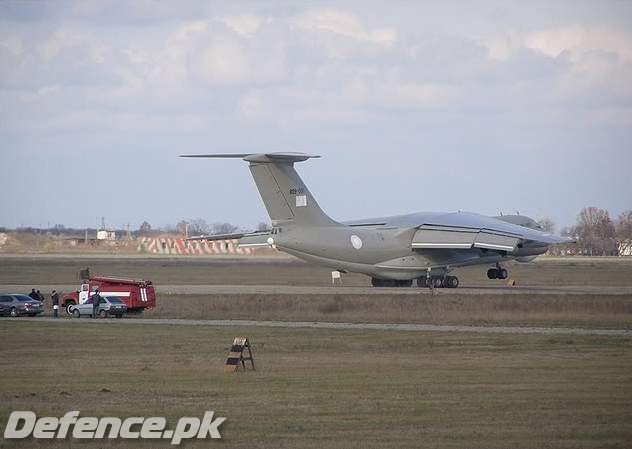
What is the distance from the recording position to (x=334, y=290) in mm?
63719

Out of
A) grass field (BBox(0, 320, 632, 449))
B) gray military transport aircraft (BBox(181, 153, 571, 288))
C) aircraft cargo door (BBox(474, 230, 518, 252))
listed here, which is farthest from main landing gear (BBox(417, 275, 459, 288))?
grass field (BBox(0, 320, 632, 449))

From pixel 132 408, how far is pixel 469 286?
48.1 meters

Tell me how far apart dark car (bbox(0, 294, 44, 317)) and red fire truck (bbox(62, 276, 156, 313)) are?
4.55 feet

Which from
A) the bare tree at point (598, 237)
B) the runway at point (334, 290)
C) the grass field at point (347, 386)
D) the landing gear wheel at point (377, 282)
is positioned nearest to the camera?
the grass field at point (347, 386)

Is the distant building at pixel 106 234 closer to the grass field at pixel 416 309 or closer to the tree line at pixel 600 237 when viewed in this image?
the tree line at pixel 600 237

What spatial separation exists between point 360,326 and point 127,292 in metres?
11.2

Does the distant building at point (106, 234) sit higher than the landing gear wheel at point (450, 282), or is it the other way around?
the distant building at point (106, 234)

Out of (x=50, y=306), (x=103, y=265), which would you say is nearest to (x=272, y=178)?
(x=50, y=306)

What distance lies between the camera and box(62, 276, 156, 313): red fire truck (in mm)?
49312

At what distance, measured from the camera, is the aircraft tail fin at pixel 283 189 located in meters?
61.2

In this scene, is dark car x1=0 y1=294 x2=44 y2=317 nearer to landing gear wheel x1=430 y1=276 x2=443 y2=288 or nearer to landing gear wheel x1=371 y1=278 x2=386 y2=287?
landing gear wheel x1=371 y1=278 x2=386 y2=287

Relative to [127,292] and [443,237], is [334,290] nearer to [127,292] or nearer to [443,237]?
[443,237]

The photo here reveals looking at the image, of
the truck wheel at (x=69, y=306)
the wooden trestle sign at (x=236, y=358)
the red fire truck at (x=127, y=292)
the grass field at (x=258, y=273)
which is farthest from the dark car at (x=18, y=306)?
the wooden trestle sign at (x=236, y=358)

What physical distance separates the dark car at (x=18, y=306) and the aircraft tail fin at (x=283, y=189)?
14420mm
